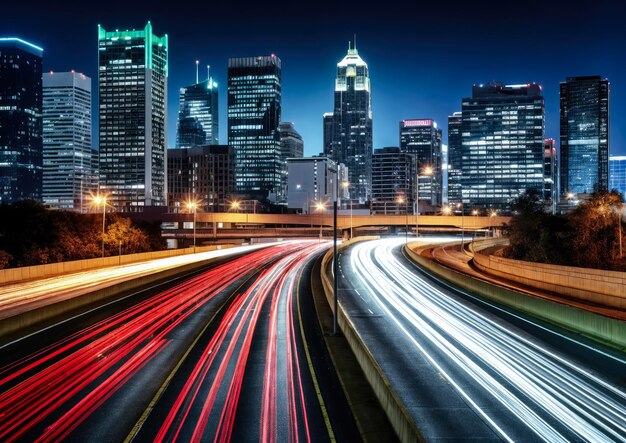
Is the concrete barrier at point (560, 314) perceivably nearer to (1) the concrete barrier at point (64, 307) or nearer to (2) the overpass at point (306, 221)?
(1) the concrete barrier at point (64, 307)

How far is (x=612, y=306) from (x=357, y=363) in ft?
73.5

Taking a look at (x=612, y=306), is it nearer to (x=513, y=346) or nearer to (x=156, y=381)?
(x=513, y=346)

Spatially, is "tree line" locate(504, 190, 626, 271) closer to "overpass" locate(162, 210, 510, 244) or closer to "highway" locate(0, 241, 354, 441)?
"overpass" locate(162, 210, 510, 244)

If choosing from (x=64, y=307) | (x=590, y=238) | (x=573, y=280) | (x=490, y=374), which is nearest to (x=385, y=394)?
(x=490, y=374)

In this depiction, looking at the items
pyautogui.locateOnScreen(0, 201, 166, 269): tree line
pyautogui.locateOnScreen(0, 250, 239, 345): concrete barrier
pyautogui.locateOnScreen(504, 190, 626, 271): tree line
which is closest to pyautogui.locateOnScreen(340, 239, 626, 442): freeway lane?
pyautogui.locateOnScreen(0, 250, 239, 345): concrete barrier

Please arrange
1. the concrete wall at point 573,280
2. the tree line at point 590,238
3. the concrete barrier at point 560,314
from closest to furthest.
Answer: the concrete barrier at point 560,314, the concrete wall at point 573,280, the tree line at point 590,238

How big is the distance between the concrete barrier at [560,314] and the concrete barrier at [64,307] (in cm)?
2705

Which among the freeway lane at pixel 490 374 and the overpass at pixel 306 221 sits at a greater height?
the overpass at pixel 306 221

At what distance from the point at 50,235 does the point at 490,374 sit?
59.1 meters

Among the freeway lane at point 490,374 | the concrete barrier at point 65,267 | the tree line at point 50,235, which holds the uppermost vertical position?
the tree line at point 50,235

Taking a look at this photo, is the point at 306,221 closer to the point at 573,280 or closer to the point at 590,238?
the point at 590,238

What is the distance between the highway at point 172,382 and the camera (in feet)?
49.0

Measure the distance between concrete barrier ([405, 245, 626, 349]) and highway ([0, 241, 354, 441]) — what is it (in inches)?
547

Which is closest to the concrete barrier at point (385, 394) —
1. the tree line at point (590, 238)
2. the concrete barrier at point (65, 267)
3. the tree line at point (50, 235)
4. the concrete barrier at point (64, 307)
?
the concrete barrier at point (64, 307)
